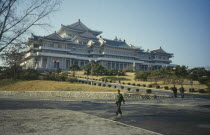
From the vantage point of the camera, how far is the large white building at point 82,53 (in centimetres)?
5707

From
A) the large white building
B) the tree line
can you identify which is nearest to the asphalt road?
the tree line

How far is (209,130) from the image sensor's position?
7.02 m

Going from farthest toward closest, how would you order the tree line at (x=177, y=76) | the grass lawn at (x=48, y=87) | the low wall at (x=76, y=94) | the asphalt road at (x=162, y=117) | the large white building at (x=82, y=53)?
the large white building at (x=82, y=53)
the tree line at (x=177, y=76)
the grass lawn at (x=48, y=87)
the low wall at (x=76, y=94)
the asphalt road at (x=162, y=117)

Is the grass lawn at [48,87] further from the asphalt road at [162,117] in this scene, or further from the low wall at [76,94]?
the asphalt road at [162,117]

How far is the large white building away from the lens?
57.1 metres

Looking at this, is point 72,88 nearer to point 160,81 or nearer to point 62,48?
point 160,81

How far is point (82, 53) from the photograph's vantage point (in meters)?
67.8

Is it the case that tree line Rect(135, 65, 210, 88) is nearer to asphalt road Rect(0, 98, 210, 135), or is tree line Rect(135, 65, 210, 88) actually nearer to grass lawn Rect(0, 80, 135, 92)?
grass lawn Rect(0, 80, 135, 92)

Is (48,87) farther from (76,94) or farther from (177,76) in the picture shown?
(177,76)

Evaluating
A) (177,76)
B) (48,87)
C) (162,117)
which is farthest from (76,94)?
(177,76)

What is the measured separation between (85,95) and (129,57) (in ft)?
175

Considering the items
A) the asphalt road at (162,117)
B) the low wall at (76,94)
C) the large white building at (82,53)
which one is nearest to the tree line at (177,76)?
the low wall at (76,94)

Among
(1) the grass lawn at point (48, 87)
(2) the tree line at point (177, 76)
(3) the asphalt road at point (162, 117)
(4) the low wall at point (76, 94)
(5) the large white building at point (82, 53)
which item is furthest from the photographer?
(5) the large white building at point (82, 53)

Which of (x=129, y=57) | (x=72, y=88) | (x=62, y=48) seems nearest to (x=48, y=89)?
(x=72, y=88)
